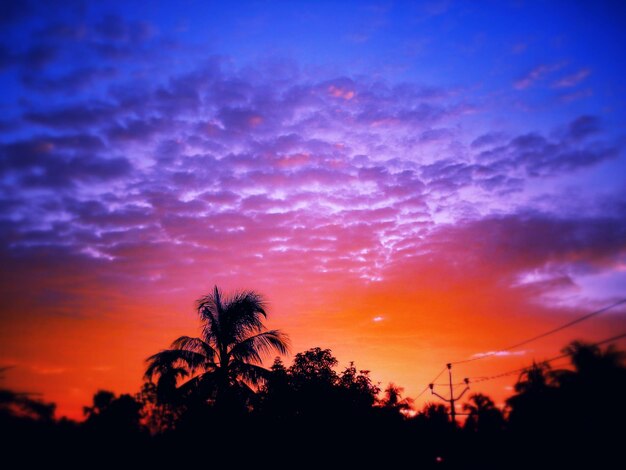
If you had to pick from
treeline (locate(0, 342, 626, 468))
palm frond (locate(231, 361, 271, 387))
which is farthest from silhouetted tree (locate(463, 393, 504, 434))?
palm frond (locate(231, 361, 271, 387))

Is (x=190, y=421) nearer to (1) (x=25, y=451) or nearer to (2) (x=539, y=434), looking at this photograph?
(1) (x=25, y=451)

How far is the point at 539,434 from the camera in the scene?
26.4 metres

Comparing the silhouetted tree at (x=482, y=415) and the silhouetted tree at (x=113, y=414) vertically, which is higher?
the silhouetted tree at (x=113, y=414)

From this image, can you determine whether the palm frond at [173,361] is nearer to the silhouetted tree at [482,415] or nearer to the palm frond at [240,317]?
the palm frond at [240,317]

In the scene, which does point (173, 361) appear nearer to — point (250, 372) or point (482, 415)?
point (250, 372)

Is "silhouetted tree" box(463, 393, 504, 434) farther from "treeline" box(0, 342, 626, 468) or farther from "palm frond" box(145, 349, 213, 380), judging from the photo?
"palm frond" box(145, 349, 213, 380)

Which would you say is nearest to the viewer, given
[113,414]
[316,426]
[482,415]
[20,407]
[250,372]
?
[20,407]

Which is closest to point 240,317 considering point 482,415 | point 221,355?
point 221,355

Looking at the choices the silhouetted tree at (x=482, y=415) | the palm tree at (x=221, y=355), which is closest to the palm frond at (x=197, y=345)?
the palm tree at (x=221, y=355)

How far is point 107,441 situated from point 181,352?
5930 millimetres

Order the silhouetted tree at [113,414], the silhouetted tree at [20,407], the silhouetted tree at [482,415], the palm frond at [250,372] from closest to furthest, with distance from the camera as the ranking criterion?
1. the silhouetted tree at [20,407]
2. the silhouetted tree at [113,414]
3. the palm frond at [250,372]
4. the silhouetted tree at [482,415]

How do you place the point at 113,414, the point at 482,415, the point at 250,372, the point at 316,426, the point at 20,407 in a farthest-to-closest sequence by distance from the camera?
the point at 482,415, the point at 316,426, the point at 250,372, the point at 113,414, the point at 20,407

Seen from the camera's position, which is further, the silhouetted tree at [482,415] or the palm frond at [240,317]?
the silhouetted tree at [482,415]

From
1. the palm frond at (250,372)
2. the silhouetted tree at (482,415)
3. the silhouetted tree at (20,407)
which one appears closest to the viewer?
the silhouetted tree at (20,407)
